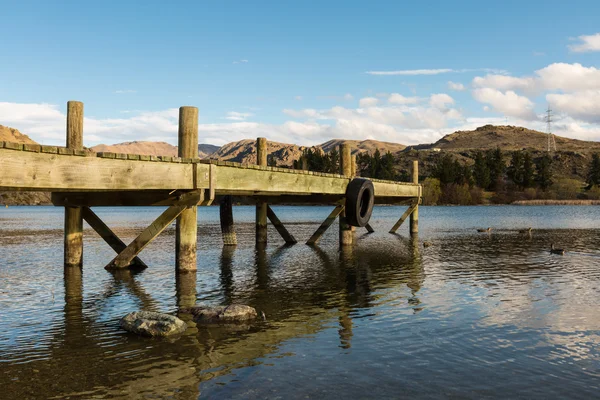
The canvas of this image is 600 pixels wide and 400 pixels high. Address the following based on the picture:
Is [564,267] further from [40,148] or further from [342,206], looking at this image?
[40,148]

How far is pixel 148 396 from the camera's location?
760 cm

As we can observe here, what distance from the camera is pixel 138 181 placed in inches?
558

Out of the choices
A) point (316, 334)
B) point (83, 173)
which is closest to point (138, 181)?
point (83, 173)

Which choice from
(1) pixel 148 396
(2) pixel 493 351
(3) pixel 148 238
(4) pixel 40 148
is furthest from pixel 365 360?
(3) pixel 148 238

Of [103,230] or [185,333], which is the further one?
[103,230]

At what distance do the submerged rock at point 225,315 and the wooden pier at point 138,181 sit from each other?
3853mm

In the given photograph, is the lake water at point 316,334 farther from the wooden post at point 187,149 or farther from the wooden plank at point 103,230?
the wooden post at point 187,149

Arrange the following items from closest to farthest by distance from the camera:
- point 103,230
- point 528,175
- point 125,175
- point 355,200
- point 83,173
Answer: point 83,173 → point 125,175 → point 103,230 → point 355,200 → point 528,175

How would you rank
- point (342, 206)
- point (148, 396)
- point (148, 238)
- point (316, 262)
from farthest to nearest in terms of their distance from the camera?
point (342, 206) < point (316, 262) < point (148, 238) < point (148, 396)

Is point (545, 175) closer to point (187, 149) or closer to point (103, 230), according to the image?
point (103, 230)

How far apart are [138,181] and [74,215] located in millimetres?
5882

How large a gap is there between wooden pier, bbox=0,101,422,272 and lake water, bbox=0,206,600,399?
1339mm

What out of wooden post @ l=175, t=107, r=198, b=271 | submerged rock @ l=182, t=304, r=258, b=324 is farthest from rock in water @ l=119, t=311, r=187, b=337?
wooden post @ l=175, t=107, r=198, b=271

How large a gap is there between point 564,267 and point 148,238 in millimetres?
14923
